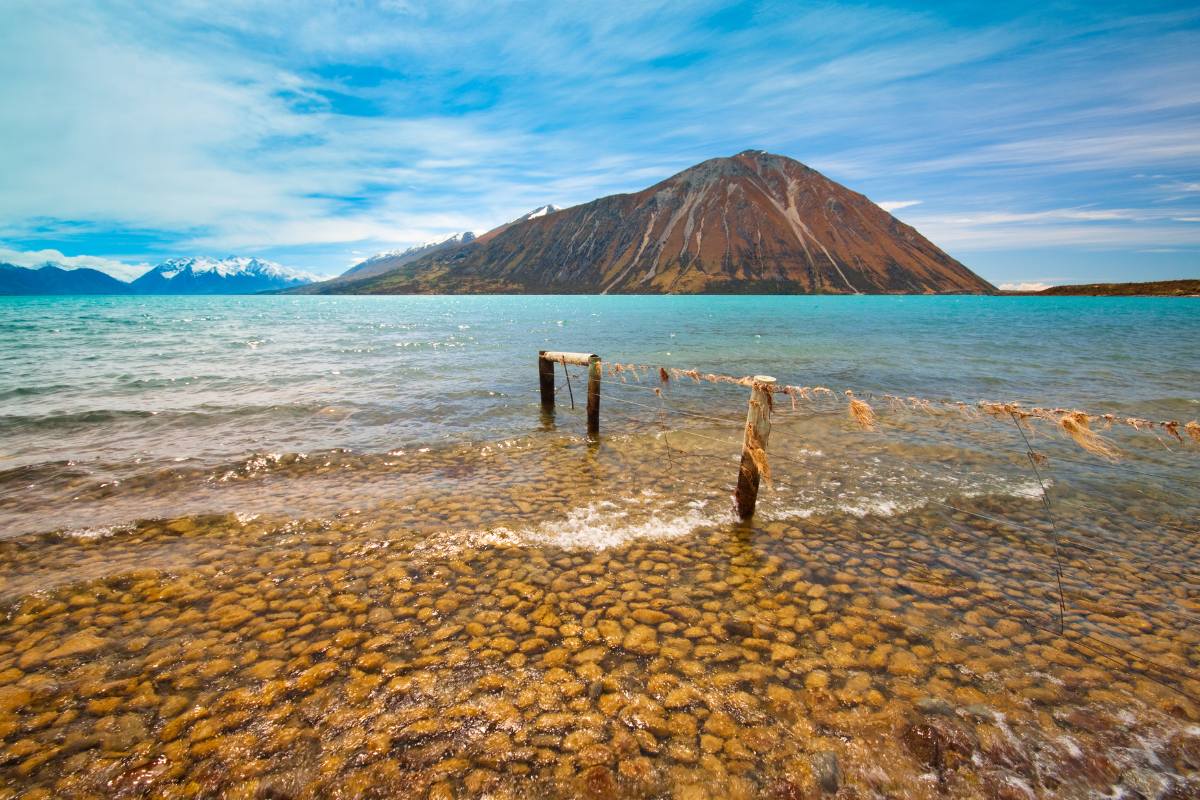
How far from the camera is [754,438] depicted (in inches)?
366

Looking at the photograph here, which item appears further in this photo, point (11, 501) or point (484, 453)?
point (484, 453)

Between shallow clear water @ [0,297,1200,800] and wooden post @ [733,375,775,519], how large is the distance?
0.53 meters

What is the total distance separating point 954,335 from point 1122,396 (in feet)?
130

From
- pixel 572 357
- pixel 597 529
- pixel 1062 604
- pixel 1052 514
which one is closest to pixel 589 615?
pixel 597 529

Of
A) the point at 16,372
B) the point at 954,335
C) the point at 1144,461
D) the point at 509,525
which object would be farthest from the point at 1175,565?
the point at 954,335

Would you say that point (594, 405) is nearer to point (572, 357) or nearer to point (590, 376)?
point (590, 376)

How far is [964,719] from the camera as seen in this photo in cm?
512

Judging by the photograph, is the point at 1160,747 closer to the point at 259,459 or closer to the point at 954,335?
the point at 259,459

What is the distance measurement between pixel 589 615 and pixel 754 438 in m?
4.50

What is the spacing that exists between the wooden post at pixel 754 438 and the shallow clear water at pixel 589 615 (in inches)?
21.0

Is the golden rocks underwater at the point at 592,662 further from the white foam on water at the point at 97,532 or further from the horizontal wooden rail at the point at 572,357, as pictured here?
the horizontal wooden rail at the point at 572,357

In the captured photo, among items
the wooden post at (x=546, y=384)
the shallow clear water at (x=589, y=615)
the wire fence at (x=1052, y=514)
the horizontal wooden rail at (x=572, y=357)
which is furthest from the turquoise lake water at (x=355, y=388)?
the wire fence at (x=1052, y=514)

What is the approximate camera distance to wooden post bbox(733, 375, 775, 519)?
916cm

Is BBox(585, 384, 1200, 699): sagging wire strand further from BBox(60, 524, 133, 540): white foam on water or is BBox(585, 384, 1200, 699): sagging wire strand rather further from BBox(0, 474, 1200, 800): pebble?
BBox(60, 524, 133, 540): white foam on water
